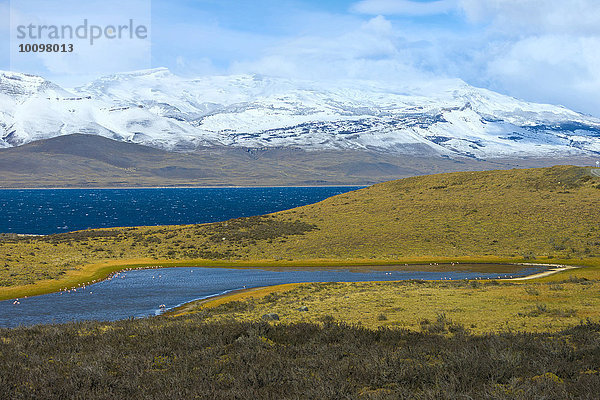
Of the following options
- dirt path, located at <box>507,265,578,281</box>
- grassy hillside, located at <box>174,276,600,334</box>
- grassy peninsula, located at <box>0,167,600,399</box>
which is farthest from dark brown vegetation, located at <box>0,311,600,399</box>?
dirt path, located at <box>507,265,578,281</box>

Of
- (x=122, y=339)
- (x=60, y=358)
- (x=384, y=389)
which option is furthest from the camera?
(x=122, y=339)

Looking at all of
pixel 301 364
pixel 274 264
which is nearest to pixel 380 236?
pixel 274 264

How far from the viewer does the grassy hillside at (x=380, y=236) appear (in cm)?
5238

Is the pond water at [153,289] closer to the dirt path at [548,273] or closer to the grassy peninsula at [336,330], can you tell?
the dirt path at [548,273]

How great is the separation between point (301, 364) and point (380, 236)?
158 ft

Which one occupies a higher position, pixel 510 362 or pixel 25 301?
pixel 510 362

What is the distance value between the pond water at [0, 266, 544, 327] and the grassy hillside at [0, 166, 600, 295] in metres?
4.50

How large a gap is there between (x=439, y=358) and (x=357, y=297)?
48.7ft

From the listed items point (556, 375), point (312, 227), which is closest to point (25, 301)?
point (556, 375)

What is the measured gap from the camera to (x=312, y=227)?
6725 centimetres

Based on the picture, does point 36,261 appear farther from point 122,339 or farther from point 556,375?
point 556,375

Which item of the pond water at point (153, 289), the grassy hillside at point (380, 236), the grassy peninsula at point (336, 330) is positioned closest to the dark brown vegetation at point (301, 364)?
the grassy peninsula at point (336, 330)

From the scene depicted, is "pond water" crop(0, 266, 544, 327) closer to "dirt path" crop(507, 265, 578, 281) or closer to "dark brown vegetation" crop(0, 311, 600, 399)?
"dirt path" crop(507, 265, 578, 281)

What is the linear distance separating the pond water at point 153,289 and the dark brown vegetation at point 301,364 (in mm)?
12096
